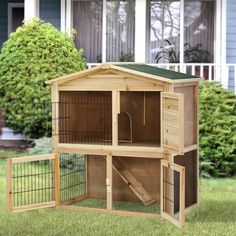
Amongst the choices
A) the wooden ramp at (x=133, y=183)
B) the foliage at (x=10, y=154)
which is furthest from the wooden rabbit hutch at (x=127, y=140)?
the foliage at (x=10, y=154)

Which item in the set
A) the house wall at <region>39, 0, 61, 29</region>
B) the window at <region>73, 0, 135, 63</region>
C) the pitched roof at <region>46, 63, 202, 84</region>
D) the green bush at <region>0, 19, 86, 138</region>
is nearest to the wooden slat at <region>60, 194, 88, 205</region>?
the pitched roof at <region>46, 63, 202, 84</region>

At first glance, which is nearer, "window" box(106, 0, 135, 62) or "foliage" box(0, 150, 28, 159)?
"foliage" box(0, 150, 28, 159)

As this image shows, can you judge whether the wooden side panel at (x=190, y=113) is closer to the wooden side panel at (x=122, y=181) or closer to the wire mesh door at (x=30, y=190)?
the wooden side panel at (x=122, y=181)

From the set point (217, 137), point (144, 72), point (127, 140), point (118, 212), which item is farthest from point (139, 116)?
point (217, 137)

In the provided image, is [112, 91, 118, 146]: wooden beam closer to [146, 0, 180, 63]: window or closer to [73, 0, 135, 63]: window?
[73, 0, 135, 63]: window

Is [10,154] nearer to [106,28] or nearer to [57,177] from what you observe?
[106,28]

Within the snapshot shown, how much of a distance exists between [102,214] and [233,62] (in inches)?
311

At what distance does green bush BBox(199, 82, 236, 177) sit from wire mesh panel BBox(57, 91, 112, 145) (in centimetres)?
246

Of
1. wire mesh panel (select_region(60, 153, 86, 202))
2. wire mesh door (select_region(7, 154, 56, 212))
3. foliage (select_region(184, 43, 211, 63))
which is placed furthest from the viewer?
foliage (select_region(184, 43, 211, 63))

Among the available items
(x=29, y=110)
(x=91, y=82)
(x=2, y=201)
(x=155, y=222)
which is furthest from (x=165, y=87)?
(x=29, y=110)

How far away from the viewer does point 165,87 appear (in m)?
8.12

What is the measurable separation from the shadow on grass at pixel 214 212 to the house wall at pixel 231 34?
259 inches

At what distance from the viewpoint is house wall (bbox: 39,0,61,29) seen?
16.1m

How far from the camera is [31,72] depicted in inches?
536
